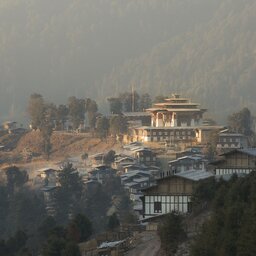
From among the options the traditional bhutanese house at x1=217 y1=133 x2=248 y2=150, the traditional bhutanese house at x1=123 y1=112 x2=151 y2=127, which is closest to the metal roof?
the traditional bhutanese house at x1=217 y1=133 x2=248 y2=150

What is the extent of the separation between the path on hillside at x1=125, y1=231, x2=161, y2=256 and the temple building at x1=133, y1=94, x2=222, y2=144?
150 feet

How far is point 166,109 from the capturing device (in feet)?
289

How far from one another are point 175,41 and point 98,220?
13302 centimetres

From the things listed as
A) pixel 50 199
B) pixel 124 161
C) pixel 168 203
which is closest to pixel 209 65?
pixel 124 161

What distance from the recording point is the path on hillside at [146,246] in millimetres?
35375

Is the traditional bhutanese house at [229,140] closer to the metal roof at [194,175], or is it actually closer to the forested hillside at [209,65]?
the metal roof at [194,175]

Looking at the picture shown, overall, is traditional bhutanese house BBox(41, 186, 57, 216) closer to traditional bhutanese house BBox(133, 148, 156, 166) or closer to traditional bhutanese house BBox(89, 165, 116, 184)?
traditional bhutanese house BBox(89, 165, 116, 184)

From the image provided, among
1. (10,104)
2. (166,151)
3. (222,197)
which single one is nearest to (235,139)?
(166,151)

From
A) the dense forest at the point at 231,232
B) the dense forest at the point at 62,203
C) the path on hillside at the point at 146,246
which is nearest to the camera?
the dense forest at the point at 231,232

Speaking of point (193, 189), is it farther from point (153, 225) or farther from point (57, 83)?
point (57, 83)

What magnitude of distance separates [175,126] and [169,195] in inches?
1719

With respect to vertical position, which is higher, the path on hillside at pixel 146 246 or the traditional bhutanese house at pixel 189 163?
the traditional bhutanese house at pixel 189 163

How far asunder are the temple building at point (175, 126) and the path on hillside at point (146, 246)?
45.9 metres

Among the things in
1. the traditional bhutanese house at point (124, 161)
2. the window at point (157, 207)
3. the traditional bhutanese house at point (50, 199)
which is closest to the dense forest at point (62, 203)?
the traditional bhutanese house at point (50, 199)
